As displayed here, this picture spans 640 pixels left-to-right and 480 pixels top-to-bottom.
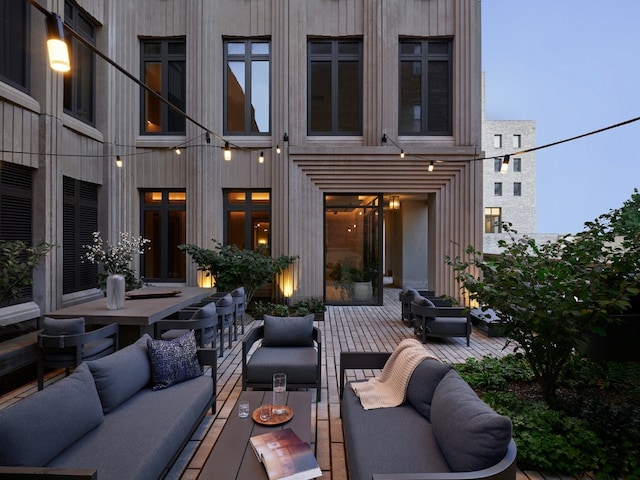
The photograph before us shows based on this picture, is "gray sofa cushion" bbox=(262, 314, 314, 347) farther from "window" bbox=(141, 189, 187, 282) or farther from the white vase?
"window" bbox=(141, 189, 187, 282)

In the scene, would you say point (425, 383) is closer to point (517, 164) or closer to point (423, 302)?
point (423, 302)

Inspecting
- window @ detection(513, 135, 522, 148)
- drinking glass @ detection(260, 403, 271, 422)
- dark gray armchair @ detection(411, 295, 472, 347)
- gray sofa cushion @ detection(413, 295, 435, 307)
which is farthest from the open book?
window @ detection(513, 135, 522, 148)

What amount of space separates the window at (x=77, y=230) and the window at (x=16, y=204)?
788mm

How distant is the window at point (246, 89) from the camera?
8.91 metres

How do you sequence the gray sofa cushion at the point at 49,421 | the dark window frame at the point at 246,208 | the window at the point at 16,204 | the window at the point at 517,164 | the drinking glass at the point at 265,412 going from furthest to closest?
1. the window at the point at 517,164
2. the dark window frame at the point at 246,208
3. the window at the point at 16,204
4. the drinking glass at the point at 265,412
5. the gray sofa cushion at the point at 49,421

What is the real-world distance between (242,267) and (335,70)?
561 cm

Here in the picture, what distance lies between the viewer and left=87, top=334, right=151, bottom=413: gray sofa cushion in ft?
8.64

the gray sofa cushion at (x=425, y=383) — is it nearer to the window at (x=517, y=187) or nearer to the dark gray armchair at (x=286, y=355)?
the dark gray armchair at (x=286, y=355)

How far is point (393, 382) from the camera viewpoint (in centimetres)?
306

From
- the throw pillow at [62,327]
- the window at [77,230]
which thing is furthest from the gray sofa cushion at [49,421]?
the window at [77,230]

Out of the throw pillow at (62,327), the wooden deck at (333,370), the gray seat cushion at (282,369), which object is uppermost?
the throw pillow at (62,327)

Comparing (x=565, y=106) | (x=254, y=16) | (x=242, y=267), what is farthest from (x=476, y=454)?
(x=565, y=106)

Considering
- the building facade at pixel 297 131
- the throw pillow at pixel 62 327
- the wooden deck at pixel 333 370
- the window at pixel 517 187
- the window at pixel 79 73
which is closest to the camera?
the wooden deck at pixel 333 370

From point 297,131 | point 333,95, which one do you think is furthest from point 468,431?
point 333,95
